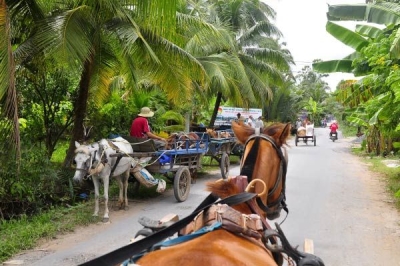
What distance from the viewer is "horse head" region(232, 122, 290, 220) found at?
12.1ft

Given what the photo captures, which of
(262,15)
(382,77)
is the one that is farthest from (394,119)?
(262,15)

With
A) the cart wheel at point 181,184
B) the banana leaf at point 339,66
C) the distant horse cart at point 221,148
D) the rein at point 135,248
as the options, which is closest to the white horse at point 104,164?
the cart wheel at point 181,184

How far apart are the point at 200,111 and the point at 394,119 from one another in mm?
14306

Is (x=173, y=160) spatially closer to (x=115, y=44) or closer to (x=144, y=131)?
(x=144, y=131)

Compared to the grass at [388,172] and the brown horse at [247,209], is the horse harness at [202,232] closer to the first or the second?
the brown horse at [247,209]

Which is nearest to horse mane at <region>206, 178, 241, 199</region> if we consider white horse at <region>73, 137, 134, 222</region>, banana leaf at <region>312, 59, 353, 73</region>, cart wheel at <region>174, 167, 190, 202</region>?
white horse at <region>73, 137, 134, 222</region>

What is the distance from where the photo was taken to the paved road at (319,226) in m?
6.16

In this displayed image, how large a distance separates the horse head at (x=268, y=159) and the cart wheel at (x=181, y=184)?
5.61m

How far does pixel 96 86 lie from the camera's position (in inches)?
450

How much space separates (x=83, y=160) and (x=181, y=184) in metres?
3.12

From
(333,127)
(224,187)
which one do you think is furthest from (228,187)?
(333,127)

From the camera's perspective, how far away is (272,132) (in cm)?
394

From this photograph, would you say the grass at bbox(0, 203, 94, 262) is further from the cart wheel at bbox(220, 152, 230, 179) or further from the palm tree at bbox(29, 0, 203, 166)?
the cart wheel at bbox(220, 152, 230, 179)

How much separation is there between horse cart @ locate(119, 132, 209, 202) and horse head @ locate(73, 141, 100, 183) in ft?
2.46
